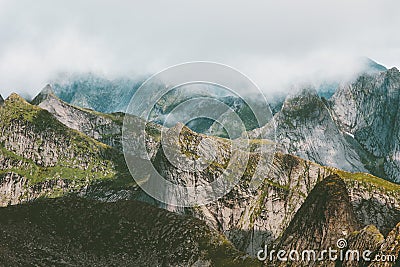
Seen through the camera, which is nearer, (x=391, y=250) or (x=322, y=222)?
(x=391, y=250)

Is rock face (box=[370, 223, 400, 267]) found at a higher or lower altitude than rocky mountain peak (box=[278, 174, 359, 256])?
lower

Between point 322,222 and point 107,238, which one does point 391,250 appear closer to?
point 322,222

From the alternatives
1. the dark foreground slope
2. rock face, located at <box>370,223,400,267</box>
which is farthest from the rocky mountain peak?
the dark foreground slope

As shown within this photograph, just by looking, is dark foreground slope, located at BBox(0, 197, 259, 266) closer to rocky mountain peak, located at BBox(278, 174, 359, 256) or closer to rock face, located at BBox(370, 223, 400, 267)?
rocky mountain peak, located at BBox(278, 174, 359, 256)

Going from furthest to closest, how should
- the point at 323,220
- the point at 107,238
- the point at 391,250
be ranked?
the point at 107,238, the point at 323,220, the point at 391,250

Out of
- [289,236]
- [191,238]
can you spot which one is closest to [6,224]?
[191,238]

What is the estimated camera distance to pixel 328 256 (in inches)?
3445

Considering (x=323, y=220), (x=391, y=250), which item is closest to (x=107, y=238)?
(x=323, y=220)

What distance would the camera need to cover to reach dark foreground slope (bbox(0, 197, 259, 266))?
13712cm

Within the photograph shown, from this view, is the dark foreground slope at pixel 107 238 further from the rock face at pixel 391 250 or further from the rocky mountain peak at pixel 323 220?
the rock face at pixel 391 250

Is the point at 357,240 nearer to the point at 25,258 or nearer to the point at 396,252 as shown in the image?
the point at 396,252

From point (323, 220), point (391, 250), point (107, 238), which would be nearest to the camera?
point (391, 250)

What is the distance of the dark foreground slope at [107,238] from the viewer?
137 meters

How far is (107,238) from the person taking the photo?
157375 millimetres
